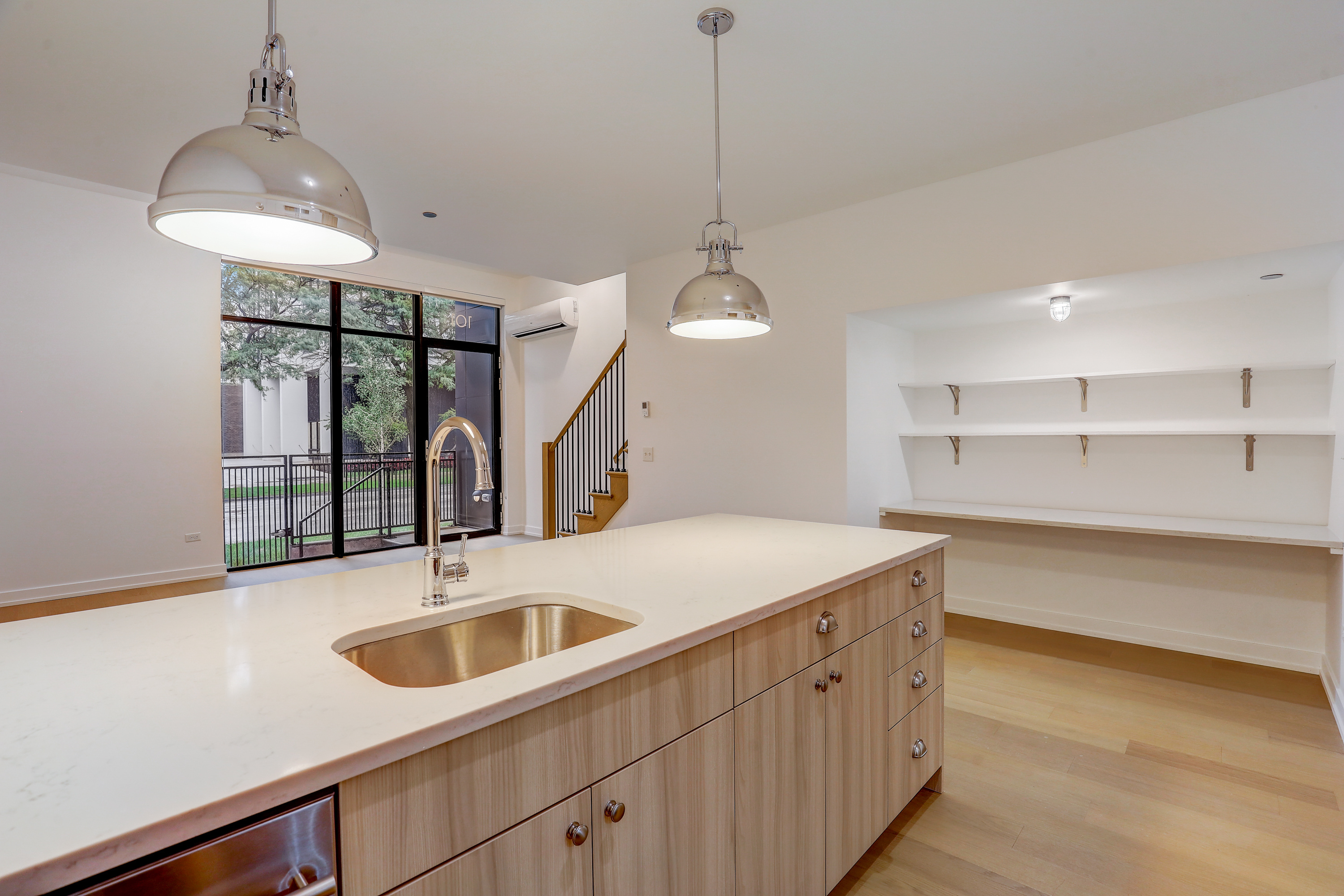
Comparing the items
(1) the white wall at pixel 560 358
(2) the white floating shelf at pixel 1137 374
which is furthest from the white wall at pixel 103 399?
(2) the white floating shelf at pixel 1137 374

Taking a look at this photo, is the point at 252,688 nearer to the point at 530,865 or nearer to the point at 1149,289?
the point at 530,865

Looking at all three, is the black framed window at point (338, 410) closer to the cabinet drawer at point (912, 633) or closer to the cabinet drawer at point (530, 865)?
the cabinet drawer at point (912, 633)

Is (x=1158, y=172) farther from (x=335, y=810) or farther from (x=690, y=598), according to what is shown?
(x=335, y=810)

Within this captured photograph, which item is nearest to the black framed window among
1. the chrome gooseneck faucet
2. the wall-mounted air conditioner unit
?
the wall-mounted air conditioner unit

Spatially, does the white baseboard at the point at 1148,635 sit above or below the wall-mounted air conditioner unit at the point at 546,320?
below

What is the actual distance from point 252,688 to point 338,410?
238 inches

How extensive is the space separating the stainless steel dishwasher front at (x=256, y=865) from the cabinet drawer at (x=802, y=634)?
0.80m

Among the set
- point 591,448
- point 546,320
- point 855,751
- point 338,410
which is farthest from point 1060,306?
point 338,410

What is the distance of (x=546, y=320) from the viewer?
7.20 m

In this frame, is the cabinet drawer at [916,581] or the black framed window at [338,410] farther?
the black framed window at [338,410]

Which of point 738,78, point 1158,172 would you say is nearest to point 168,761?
point 738,78

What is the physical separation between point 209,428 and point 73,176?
2501 millimetres

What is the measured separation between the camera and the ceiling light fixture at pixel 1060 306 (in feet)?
11.1

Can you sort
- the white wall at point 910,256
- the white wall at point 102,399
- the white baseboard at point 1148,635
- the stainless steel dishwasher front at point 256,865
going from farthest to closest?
the white wall at point 102,399, the white baseboard at point 1148,635, the white wall at point 910,256, the stainless steel dishwasher front at point 256,865
